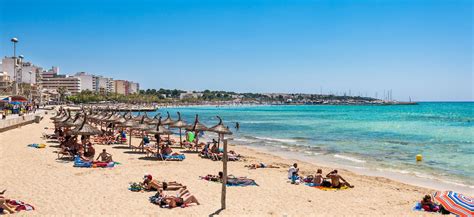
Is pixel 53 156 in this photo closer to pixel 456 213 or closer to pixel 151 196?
pixel 151 196

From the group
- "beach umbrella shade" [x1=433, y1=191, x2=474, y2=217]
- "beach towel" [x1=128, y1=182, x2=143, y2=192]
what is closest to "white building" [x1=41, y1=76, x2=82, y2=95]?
"beach towel" [x1=128, y1=182, x2=143, y2=192]

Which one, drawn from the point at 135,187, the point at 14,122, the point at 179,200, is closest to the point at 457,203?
the point at 179,200

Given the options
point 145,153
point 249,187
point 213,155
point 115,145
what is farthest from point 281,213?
point 115,145

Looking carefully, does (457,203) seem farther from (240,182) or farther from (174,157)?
(174,157)

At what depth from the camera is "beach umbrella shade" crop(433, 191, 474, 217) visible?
352 inches

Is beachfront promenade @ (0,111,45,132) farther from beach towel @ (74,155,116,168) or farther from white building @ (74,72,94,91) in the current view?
white building @ (74,72,94,91)

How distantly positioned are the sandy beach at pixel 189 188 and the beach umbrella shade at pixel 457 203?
62cm

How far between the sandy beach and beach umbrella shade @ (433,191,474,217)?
2.02 ft

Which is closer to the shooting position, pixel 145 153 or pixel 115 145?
pixel 145 153

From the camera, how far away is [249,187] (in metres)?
12.1

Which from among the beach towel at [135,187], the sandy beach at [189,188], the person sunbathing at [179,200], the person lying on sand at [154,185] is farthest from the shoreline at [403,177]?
the beach towel at [135,187]

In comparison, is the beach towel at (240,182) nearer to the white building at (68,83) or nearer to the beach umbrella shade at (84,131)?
the beach umbrella shade at (84,131)

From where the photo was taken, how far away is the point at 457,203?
9180 mm

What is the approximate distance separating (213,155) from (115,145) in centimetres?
668
